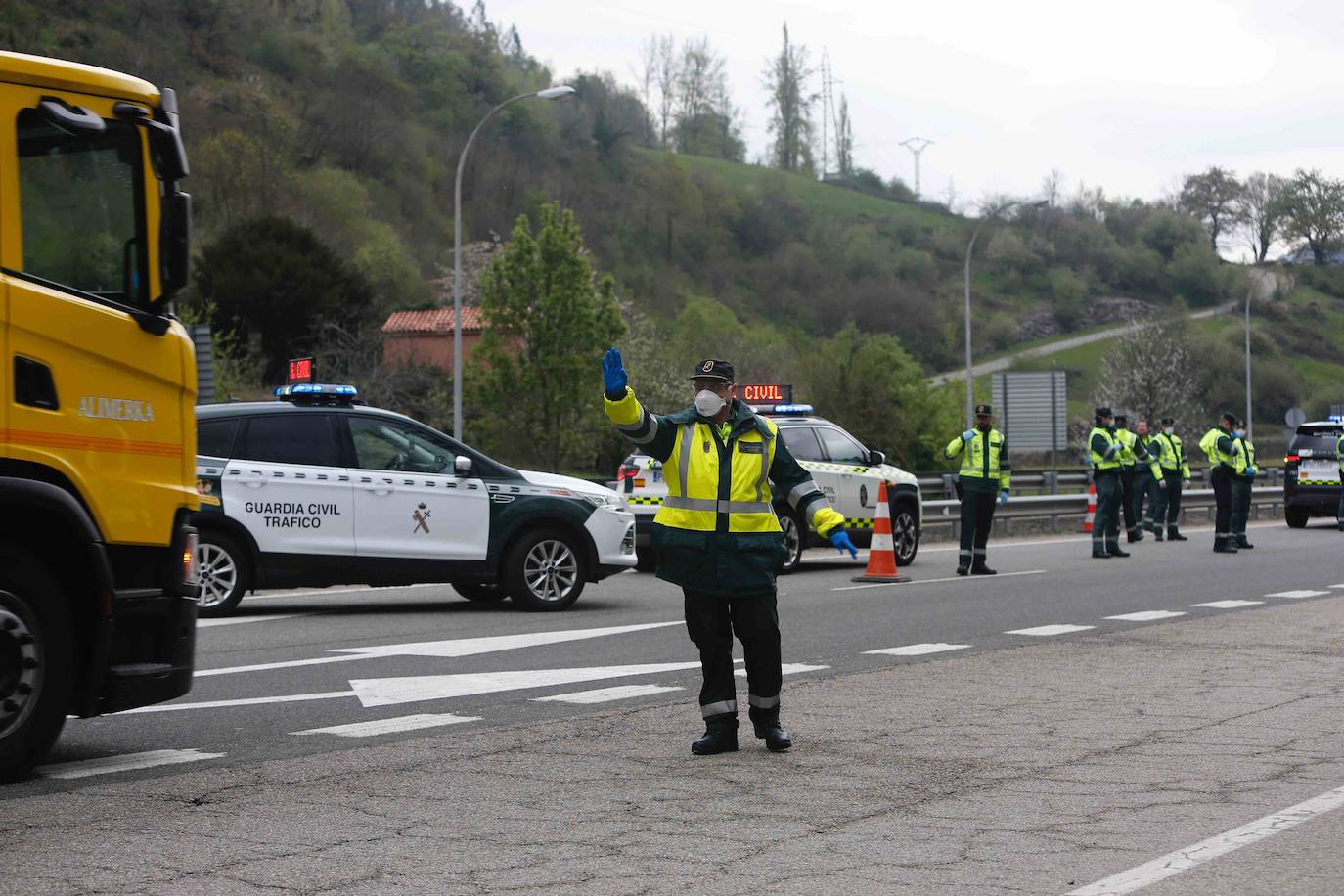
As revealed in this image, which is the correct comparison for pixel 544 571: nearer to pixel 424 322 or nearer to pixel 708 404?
pixel 708 404

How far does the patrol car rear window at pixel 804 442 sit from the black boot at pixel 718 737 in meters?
12.0

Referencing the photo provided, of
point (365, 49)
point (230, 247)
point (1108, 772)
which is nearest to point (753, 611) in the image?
point (1108, 772)

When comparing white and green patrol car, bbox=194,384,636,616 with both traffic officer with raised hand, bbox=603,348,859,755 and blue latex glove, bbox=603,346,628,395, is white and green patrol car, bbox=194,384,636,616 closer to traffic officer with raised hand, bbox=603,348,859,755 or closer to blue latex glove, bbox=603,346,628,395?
traffic officer with raised hand, bbox=603,348,859,755

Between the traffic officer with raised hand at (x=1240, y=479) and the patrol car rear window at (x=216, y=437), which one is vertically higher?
the patrol car rear window at (x=216, y=437)

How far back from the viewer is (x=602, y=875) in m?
5.53

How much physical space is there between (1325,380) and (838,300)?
34005 mm

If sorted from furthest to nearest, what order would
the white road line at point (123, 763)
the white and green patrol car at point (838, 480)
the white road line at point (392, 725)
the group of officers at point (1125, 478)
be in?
the white and green patrol car at point (838, 480) → the group of officers at point (1125, 478) → the white road line at point (392, 725) → the white road line at point (123, 763)

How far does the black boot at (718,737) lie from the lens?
7.84 meters

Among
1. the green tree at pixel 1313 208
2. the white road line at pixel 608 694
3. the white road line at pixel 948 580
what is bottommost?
the white road line at pixel 948 580

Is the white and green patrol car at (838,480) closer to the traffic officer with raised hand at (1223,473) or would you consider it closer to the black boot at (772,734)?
the traffic officer with raised hand at (1223,473)

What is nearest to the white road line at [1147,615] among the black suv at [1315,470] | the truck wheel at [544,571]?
the truck wheel at [544,571]

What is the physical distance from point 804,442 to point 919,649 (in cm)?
803

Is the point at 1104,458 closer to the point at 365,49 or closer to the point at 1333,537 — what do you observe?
the point at 1333,537

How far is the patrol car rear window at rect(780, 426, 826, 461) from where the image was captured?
19.9 metres
